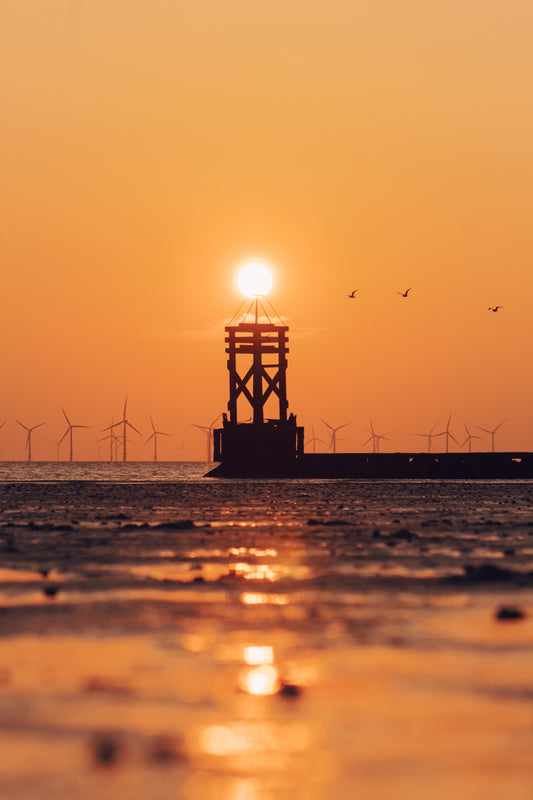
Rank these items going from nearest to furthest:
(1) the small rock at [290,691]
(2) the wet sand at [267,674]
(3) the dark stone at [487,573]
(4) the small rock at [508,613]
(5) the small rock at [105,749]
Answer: (2) the wet sand at [267,674], (5) the small rock at [105,749], (1) the small rock at [290,691], (4) the small rock at [508,613], (3) the dark stone at [487,573]

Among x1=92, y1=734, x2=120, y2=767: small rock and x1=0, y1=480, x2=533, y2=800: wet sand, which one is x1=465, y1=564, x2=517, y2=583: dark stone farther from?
x1=92, y1=734, x2=120, y2=767: small rock

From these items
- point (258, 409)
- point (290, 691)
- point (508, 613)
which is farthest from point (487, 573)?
point (258, 409)

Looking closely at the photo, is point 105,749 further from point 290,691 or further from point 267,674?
point 267,674

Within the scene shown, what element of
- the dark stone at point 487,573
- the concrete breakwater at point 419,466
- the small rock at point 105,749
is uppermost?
the concrete breakwater at point 419,466

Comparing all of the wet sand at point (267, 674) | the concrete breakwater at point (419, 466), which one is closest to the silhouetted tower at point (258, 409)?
the concrete breakwater at point (419, 466)

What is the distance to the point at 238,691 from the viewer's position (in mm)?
11344

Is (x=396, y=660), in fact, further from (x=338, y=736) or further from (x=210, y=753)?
(x=210, y=753)

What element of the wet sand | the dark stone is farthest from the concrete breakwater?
the dark stone

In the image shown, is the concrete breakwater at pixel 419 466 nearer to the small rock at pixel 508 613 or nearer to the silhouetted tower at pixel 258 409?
the silhouetted tower at pixel 258 409

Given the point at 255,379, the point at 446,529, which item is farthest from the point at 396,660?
the point at 255,379

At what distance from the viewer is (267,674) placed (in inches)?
479

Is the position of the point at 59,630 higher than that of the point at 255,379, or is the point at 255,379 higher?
the point at 255,379

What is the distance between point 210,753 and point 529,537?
24.4 metres

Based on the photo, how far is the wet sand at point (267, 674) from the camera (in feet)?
27.5
